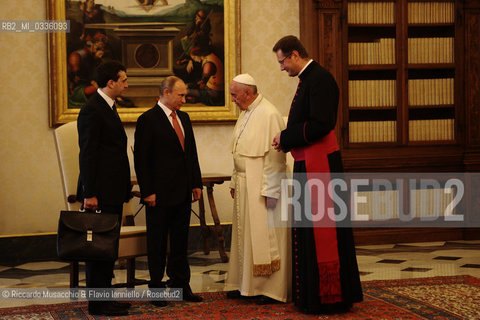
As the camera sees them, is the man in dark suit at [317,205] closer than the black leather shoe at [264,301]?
Yes

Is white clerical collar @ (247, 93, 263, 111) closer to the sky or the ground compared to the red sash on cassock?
closer to the sky

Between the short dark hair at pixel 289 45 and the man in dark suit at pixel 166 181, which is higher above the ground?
the short dark hair at pixel 289 45

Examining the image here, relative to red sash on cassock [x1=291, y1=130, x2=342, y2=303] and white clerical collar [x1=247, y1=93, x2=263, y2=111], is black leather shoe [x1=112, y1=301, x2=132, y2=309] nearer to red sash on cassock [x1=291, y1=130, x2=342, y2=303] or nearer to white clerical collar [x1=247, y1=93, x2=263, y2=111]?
red sash on cassock [x1=291, y1=130, x2=342, y2=303]

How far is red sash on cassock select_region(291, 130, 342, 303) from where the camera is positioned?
14.2 feet

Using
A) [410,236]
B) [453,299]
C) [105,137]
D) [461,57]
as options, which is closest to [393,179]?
[410,236]

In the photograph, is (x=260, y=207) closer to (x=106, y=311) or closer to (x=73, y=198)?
(x=106, y=311)

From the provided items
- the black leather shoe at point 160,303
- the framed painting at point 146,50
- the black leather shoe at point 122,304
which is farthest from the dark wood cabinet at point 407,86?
the black leather shoe at point 122,304

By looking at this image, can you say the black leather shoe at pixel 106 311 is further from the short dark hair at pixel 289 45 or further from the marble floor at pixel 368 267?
the short dark hair at pixel 289 45

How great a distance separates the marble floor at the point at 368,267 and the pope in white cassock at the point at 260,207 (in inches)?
24.6

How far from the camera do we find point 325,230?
4.36 meters

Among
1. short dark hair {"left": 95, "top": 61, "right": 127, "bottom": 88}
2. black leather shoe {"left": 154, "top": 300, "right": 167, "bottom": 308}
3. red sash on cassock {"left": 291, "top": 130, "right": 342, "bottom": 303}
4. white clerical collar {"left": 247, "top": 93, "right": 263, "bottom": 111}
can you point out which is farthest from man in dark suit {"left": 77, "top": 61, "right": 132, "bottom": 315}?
red sash on cassock {"left": 291, "top": 130, "right": 342, "bottom": 303}

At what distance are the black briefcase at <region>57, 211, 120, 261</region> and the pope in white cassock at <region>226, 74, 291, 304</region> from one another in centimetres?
97

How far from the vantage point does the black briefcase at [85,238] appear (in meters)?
4.16

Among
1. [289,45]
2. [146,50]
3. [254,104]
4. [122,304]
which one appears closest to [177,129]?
[254,104]
